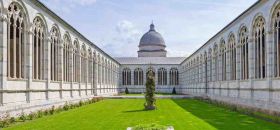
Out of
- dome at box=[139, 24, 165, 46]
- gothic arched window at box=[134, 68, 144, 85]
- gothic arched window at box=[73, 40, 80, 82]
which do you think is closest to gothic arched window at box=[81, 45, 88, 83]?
gothic arched window at box=[73, 40, 80, 82]

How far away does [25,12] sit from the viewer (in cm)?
2430

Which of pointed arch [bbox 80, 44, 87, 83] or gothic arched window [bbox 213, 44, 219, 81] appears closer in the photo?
gothic arched window [bbox 213, 44, 219, 81]

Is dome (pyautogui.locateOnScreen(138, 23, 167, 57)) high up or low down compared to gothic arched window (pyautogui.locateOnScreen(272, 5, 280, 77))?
up

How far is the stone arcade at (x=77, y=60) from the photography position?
2272 cm

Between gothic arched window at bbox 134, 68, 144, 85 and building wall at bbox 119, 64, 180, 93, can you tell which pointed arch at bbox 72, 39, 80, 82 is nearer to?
building wall at bbox 119, 64, 180, 93

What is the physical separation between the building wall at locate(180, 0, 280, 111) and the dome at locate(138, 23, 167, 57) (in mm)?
45862

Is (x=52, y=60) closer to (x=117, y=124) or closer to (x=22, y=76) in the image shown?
(x=22, y=76)

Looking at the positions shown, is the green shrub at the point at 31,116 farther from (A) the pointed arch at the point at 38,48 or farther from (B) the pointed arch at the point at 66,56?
(B) the pointed arch at the point at 66,56

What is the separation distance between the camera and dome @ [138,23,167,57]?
327 feet

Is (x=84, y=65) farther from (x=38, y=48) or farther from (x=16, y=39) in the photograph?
(x=16, y=39)

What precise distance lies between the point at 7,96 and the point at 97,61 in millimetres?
34620

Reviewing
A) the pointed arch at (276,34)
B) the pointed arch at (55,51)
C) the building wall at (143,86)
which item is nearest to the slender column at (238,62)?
the pointed arch at (276,34)

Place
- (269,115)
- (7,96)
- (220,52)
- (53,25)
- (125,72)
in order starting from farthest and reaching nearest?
(125,72)
(220,52)
(53,25)
(269,115)
(7,96)

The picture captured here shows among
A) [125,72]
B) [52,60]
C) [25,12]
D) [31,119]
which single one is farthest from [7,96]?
[125,72]
